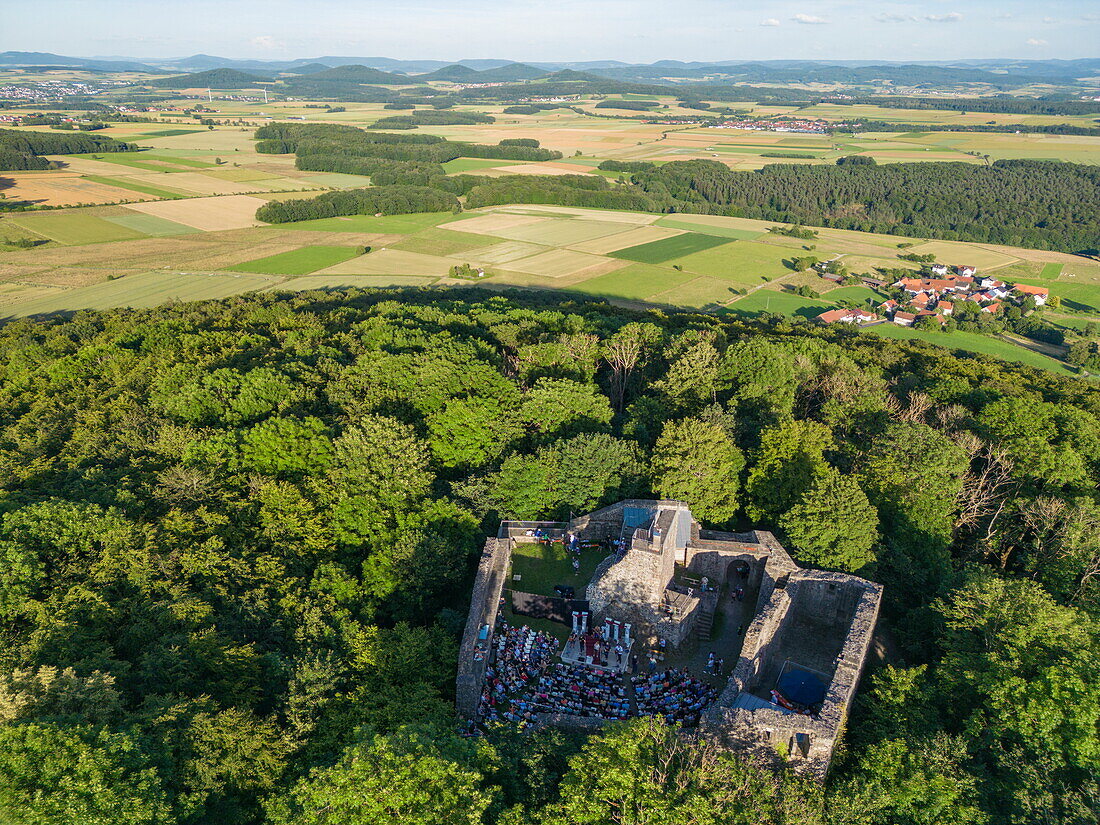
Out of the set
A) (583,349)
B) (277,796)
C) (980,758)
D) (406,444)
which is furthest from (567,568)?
Result: (583,349)

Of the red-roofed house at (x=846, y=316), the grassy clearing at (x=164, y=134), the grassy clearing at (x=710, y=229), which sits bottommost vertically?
the red-roofed house at (x=846, y=316)

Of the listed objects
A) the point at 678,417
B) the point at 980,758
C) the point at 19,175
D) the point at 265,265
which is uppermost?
the point at 19,175

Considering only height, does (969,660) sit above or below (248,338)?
below

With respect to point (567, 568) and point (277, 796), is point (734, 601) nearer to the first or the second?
point (567, 568)

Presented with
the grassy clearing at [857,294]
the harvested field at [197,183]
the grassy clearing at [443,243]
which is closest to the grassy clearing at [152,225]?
the harvested field at [197,183]

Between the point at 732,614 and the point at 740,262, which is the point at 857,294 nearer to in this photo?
the point at 740,262

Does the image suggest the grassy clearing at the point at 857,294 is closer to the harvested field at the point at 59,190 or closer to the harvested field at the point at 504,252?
the harvested field at the point at 504,252
